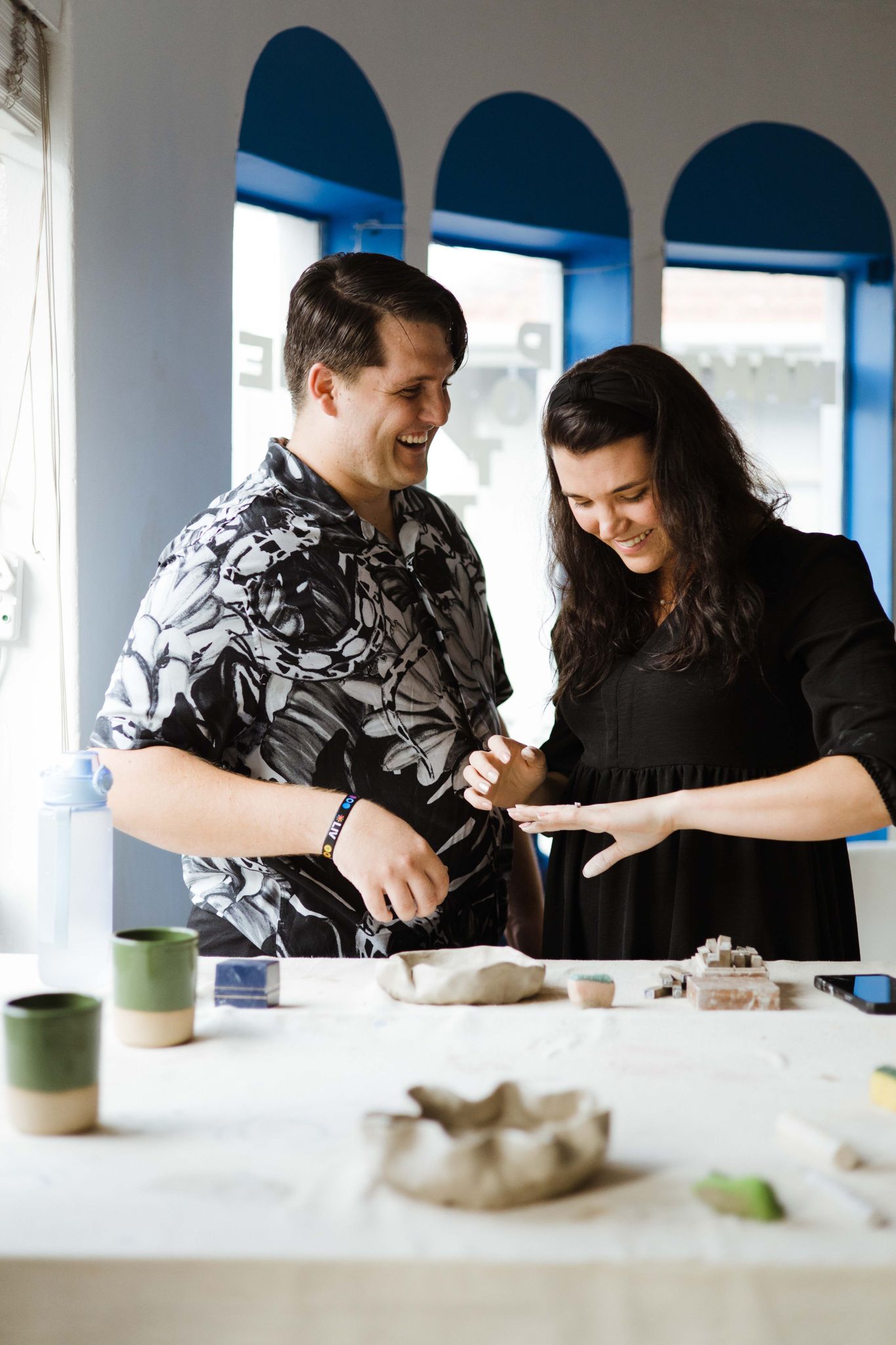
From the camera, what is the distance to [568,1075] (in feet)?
3.45

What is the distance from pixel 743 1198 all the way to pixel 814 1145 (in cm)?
11

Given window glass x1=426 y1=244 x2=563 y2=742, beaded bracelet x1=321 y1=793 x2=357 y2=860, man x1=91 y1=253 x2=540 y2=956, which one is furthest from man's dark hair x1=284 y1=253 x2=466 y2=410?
window glass x1=426 y1=244 x2=563 y2=742

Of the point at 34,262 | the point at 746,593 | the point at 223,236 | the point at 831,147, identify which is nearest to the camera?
the point at 746,593

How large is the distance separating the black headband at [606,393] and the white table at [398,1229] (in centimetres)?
99

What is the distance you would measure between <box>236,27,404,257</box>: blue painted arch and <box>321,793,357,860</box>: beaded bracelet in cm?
184

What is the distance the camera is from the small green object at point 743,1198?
780mm

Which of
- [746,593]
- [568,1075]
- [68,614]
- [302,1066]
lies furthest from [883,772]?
[68,614]

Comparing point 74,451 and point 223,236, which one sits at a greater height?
point 223,236

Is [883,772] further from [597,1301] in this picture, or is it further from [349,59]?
[349,59]

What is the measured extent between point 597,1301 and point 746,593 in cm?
113

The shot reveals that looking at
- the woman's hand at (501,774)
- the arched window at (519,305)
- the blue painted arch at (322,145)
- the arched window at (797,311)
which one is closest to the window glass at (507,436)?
the arched window at (519,305)

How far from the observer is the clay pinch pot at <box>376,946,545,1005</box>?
1236 millimetres

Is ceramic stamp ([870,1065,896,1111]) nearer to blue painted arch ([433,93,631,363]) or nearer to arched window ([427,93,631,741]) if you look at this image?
arched window ([427,93,631,741])

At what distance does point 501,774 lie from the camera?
1727 millimetres
